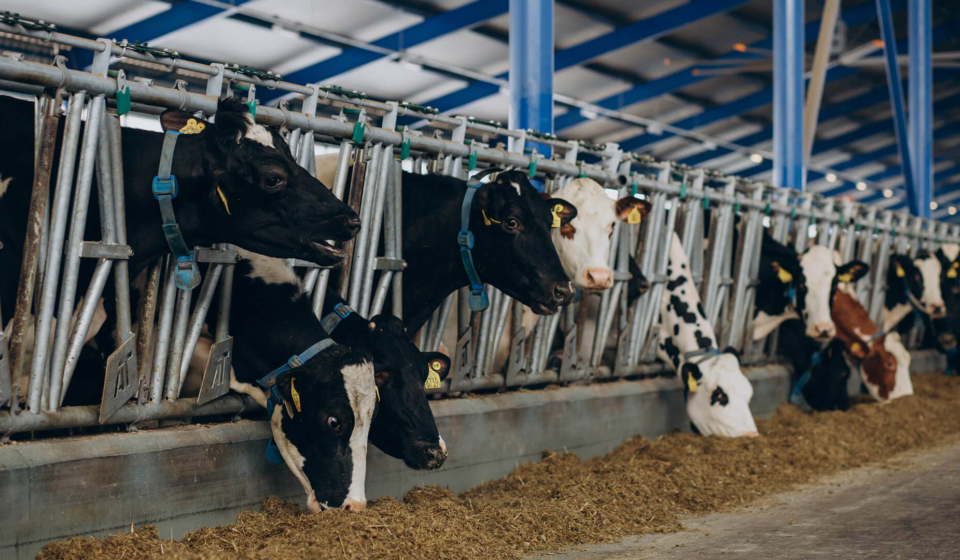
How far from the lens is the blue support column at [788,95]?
32.4 feet

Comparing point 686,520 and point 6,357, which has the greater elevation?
point 6,357

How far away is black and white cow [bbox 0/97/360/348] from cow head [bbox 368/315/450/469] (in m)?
0.56

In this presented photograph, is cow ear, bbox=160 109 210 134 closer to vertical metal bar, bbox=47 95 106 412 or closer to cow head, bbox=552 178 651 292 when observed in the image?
vertical metal bar, bbox=47 95 106 412

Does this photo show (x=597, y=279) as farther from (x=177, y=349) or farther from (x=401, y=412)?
(x=177, y=349)

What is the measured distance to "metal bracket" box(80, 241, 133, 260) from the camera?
310 cm

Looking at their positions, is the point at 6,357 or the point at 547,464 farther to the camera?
the point at 547,464

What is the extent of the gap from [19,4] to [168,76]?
2.27 metres

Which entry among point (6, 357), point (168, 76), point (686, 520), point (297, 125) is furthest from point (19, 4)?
point (686, 520)

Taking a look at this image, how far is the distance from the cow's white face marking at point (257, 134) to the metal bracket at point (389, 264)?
1.07m

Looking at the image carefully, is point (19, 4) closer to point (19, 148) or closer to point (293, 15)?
point (293, 15)

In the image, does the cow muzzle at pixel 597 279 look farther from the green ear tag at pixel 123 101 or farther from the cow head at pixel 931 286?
the cow head at pixel 931 286

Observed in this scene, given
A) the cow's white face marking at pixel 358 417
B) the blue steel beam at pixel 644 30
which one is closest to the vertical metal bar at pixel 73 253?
the cow's white face marking at pixel 358 417

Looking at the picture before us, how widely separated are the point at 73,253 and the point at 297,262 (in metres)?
0.99

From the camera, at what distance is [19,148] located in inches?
125
